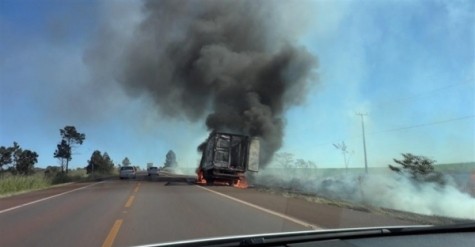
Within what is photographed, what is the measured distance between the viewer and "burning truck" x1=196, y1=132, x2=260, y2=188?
28609 millimetres

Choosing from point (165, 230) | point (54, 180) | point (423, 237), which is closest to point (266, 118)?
point (54, 180)

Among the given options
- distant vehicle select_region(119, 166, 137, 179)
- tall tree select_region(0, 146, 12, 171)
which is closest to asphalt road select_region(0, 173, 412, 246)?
distant vehicle select_region(119, 166, 137, 179)

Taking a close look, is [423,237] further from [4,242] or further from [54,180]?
[54,180]

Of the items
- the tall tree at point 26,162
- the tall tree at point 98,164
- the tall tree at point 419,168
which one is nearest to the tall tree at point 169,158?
the tall tree at point 98,164

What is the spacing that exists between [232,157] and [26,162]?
41.8 m

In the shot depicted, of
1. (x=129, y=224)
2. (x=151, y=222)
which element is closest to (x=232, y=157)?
(x=151, y=222)

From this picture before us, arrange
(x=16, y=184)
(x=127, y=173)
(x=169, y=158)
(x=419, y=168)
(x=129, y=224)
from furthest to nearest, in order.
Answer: (x=169, y=158) → (x=127, y=173) → (x=419, y=168) → (x=16, y=184) → (x=129, y=224)

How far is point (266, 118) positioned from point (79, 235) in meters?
30.1

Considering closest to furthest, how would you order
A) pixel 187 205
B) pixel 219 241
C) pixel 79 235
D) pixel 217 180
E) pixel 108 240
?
pixel 219 241
pixel 108 240
pixel 79 235
pixel 187 205
pixel 217 180

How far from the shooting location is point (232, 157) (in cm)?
2909

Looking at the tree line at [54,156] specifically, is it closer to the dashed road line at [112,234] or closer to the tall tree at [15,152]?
the tall tree at [15,152]

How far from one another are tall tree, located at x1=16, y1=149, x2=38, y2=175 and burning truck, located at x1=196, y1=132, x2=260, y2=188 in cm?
4012

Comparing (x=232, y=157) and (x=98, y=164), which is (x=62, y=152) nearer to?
(x=98, y=164)

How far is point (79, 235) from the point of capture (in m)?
8.70
